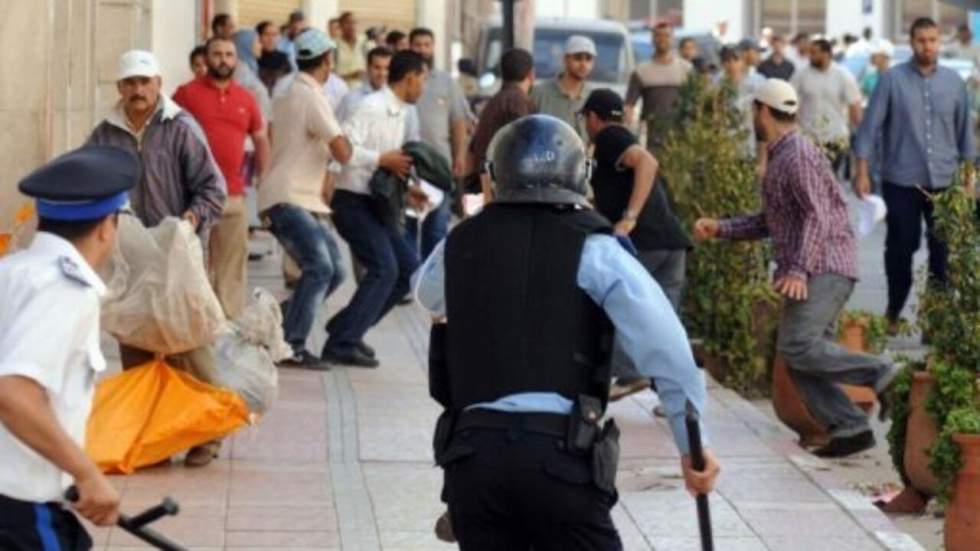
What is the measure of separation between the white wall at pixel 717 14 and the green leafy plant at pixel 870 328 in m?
47.1

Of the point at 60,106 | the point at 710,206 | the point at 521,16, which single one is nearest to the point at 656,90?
the point at 521,16

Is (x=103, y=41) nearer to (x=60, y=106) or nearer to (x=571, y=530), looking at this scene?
(x=60, y=106)

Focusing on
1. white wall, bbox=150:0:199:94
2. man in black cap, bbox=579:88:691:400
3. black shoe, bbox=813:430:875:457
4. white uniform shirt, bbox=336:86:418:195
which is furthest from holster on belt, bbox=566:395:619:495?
white wall, bbox=150:0:199:94

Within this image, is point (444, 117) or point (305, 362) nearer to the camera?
point (305, 362)

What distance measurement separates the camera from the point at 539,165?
6676 mm

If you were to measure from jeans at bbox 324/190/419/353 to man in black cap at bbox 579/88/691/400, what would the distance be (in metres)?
1.93

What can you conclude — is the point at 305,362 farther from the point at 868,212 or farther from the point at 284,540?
the point at 284,540

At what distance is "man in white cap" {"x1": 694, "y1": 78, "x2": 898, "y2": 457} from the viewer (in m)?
12.1

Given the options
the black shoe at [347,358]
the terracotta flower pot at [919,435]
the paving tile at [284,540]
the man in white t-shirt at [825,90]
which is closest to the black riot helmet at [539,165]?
the paving tile at [284,540]

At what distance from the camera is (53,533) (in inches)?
235

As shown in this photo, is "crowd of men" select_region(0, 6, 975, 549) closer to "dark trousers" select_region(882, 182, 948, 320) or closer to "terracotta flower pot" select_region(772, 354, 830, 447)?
"dark trousers" select_region(882, 182, 948, 320)

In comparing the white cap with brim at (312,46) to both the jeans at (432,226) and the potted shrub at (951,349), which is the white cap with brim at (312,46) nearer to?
the jeans at (432,226)

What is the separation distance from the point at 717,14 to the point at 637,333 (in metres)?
56.1

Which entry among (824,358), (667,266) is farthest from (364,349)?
(824,358)
